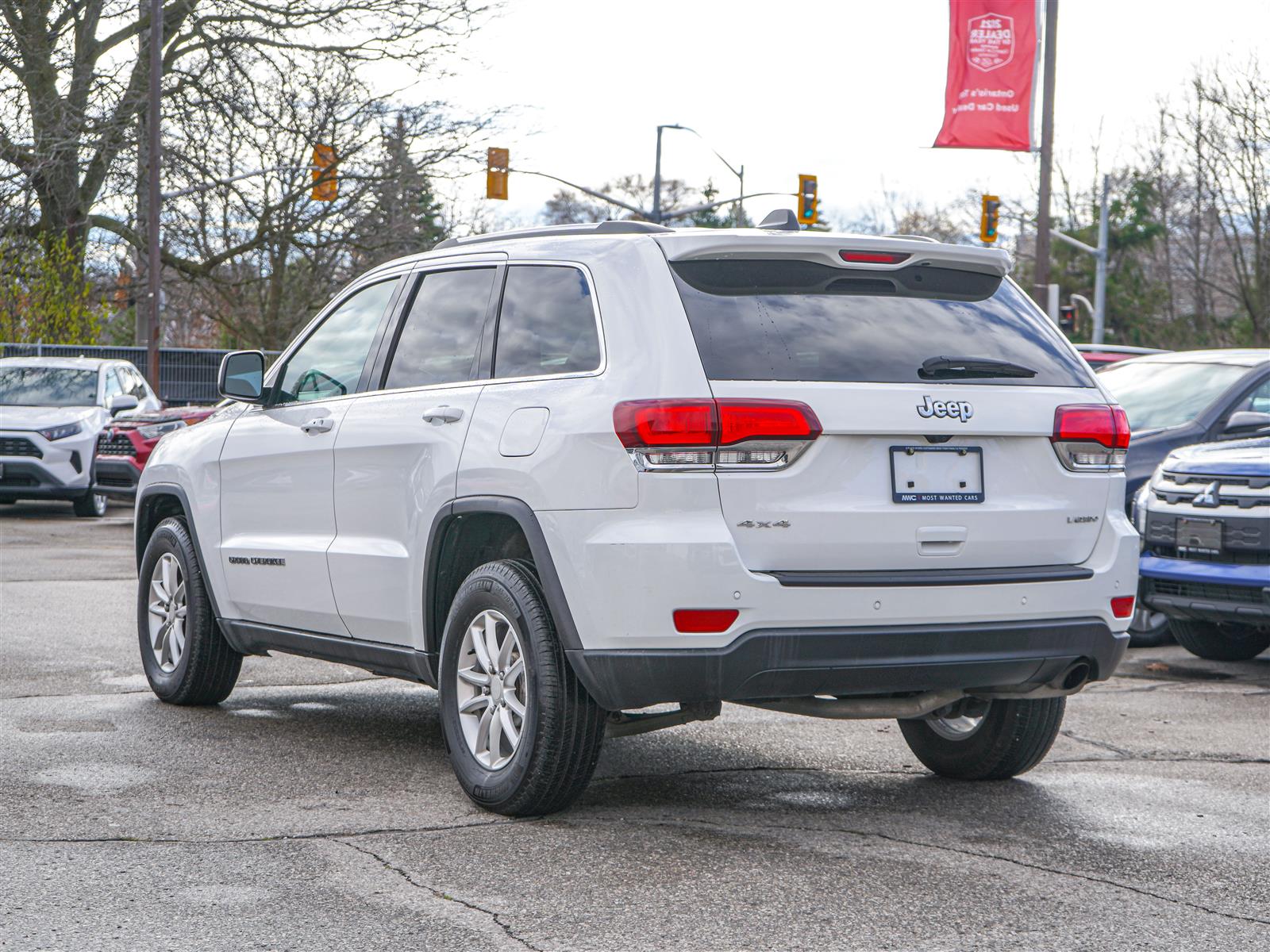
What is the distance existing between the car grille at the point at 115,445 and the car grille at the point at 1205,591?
1199cm

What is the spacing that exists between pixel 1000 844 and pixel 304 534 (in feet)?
9.21

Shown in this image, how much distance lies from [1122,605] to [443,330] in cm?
244

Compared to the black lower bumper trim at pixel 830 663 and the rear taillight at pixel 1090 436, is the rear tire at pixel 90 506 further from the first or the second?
the rear taillight at pixel 1090 436

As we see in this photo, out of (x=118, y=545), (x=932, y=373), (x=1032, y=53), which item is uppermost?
(x=1032, y=53)

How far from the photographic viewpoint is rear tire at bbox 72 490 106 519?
18906 mm

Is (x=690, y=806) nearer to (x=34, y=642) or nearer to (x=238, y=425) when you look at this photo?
(x=238, y=425)

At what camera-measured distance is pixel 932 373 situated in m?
4.98

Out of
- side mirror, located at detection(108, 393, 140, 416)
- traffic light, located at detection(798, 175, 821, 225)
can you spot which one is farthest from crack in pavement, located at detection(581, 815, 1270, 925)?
traffic light, located at detection(798, 175, 821, 225)

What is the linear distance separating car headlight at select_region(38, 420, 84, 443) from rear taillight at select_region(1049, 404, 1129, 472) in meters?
15.2

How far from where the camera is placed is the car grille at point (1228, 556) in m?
8.47

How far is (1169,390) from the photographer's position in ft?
35.9

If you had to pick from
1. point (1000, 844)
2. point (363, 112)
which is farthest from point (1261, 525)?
point (363, 112)

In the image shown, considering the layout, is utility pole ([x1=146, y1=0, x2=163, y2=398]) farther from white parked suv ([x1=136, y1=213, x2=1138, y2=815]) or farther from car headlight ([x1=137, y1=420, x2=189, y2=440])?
white parked suv ([x1=136, y1=213, x2=1138, y2=815])

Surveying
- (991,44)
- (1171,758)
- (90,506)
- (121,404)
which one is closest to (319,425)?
(1171,758)
